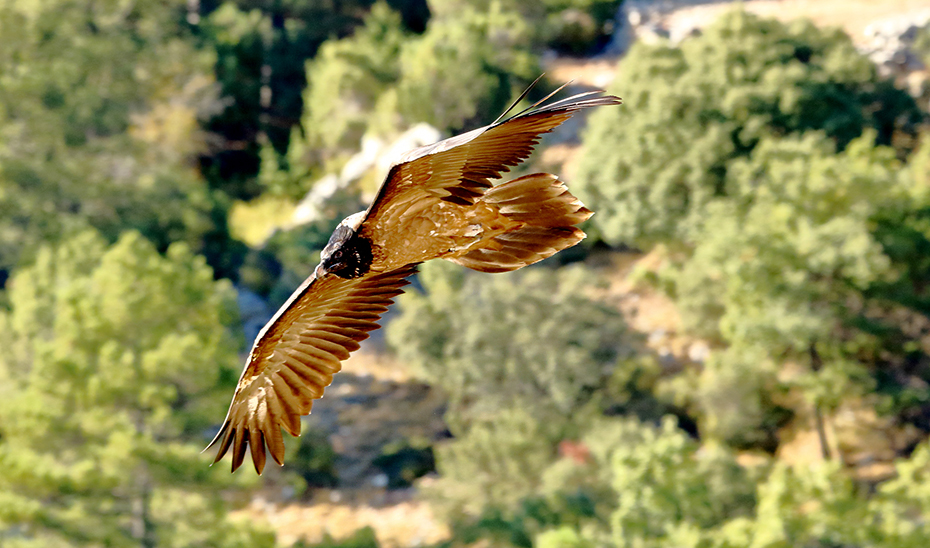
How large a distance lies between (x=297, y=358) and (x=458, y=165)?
132 centimetres

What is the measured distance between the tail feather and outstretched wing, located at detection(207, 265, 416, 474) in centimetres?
47

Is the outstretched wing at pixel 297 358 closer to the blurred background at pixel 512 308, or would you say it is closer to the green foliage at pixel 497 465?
the blurred background at pixel 512 308

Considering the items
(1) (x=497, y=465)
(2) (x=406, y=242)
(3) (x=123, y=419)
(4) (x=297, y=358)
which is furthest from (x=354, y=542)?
(2) (x=406, y=242)

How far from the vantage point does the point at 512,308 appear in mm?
17609

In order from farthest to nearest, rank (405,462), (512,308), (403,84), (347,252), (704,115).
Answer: (403,84) < (704,115) < (405,462) < (512,308) < (347,252)

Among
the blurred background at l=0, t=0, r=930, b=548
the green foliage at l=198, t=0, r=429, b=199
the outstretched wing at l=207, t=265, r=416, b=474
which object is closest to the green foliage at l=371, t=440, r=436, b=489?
the blurred background at l=0, t=0, r=930, b=548

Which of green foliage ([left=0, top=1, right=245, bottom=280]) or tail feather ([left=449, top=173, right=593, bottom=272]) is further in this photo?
green foliage ([left=0, top=1, right=245, bottom=280])

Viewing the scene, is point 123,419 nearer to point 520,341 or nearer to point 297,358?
point 520,341

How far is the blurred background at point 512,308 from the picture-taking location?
39.3 feet

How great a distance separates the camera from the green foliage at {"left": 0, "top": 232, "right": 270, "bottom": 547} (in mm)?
11133

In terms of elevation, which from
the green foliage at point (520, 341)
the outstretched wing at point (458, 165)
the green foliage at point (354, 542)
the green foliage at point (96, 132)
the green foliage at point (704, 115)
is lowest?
the outstretched wing at point (458, 165)

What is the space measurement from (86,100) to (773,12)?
1664 cm

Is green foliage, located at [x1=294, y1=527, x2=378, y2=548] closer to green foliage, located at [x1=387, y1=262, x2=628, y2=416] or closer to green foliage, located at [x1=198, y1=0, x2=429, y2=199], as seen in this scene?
green foliage, located at [x1=387, y1=262, x2=628, y2=416]

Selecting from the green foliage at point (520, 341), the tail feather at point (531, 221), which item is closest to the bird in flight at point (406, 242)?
the tail feather at point (531, 221)
